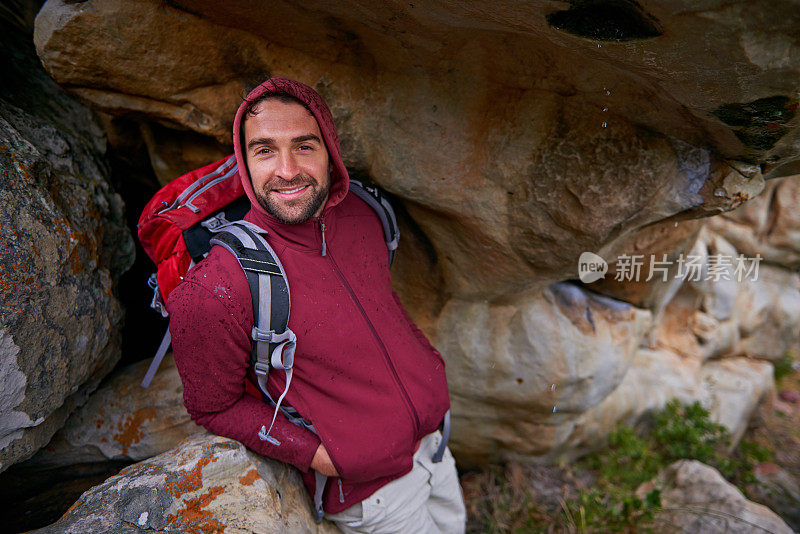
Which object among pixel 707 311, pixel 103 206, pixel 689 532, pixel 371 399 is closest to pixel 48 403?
pixel 103 206

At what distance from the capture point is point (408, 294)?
3.44 metres

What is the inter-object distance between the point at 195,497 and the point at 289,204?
44.9 inches

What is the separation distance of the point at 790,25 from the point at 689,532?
3260mm

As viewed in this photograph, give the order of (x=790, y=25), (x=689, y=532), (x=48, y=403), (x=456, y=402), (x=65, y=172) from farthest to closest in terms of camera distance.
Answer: (x=456, y=402) → (x=689, y=532) → (x=65, y=172) → (x=48, y=403) → (x=790, y=25)

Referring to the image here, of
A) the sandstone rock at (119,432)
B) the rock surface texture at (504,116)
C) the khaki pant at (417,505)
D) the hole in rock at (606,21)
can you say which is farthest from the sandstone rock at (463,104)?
the sandstone rock at (119,432)

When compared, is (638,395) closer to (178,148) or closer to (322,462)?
(322,462)

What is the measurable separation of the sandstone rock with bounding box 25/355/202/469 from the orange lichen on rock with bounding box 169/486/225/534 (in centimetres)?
69

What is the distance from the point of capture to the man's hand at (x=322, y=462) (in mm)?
2062

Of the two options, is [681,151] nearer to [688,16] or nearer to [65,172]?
[688,16]

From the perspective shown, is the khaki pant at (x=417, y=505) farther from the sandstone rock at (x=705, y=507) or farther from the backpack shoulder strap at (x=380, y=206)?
the sandstone rock at (x=705, y=507)

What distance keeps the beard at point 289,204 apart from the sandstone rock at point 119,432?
123cm

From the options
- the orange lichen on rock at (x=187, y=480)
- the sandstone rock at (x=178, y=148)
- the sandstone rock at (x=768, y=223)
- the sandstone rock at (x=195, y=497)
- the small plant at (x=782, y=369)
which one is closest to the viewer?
the sandstone rock at (x=195, y=497)

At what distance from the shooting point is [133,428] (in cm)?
257

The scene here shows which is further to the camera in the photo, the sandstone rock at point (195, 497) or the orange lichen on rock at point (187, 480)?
the orange lichen on rock at point (187, 480)
